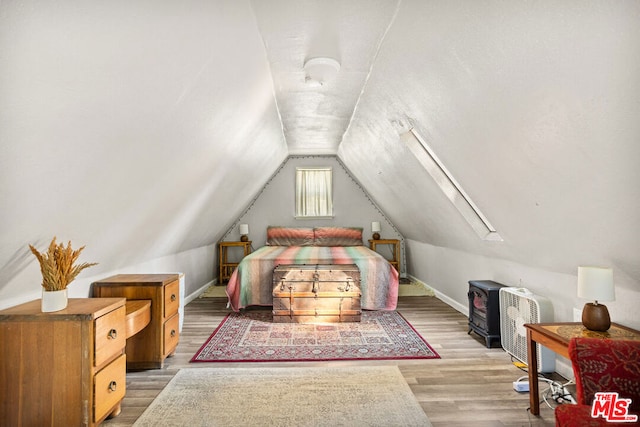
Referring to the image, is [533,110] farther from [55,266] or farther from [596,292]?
[55,266]

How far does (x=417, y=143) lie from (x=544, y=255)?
4.57 ft

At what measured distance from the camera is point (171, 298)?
109 inches

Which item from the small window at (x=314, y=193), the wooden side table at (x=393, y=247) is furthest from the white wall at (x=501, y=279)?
the small window at (x=314, y=193)

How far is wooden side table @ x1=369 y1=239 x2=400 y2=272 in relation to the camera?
19.8 feet

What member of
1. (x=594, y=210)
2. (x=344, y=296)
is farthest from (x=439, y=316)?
(x=594, y=210)

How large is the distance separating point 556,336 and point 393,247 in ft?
14.7

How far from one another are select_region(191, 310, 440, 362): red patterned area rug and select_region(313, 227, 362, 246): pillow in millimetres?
2267

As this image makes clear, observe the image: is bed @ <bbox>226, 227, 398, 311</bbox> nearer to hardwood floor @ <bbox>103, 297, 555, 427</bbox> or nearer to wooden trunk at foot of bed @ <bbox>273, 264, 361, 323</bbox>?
wooden trunk at foot of bed @ <bbox>273, 264, 361, 323</bbox>

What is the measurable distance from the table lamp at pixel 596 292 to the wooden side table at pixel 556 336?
6cm

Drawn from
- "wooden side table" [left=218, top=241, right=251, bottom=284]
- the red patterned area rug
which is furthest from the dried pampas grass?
"wooden side table" [left=218, top=241, right=251, bottom=284]

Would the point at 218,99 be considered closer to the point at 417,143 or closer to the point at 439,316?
the point at 417,143

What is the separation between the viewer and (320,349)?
9.75 feet

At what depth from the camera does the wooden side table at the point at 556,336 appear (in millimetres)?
1754
